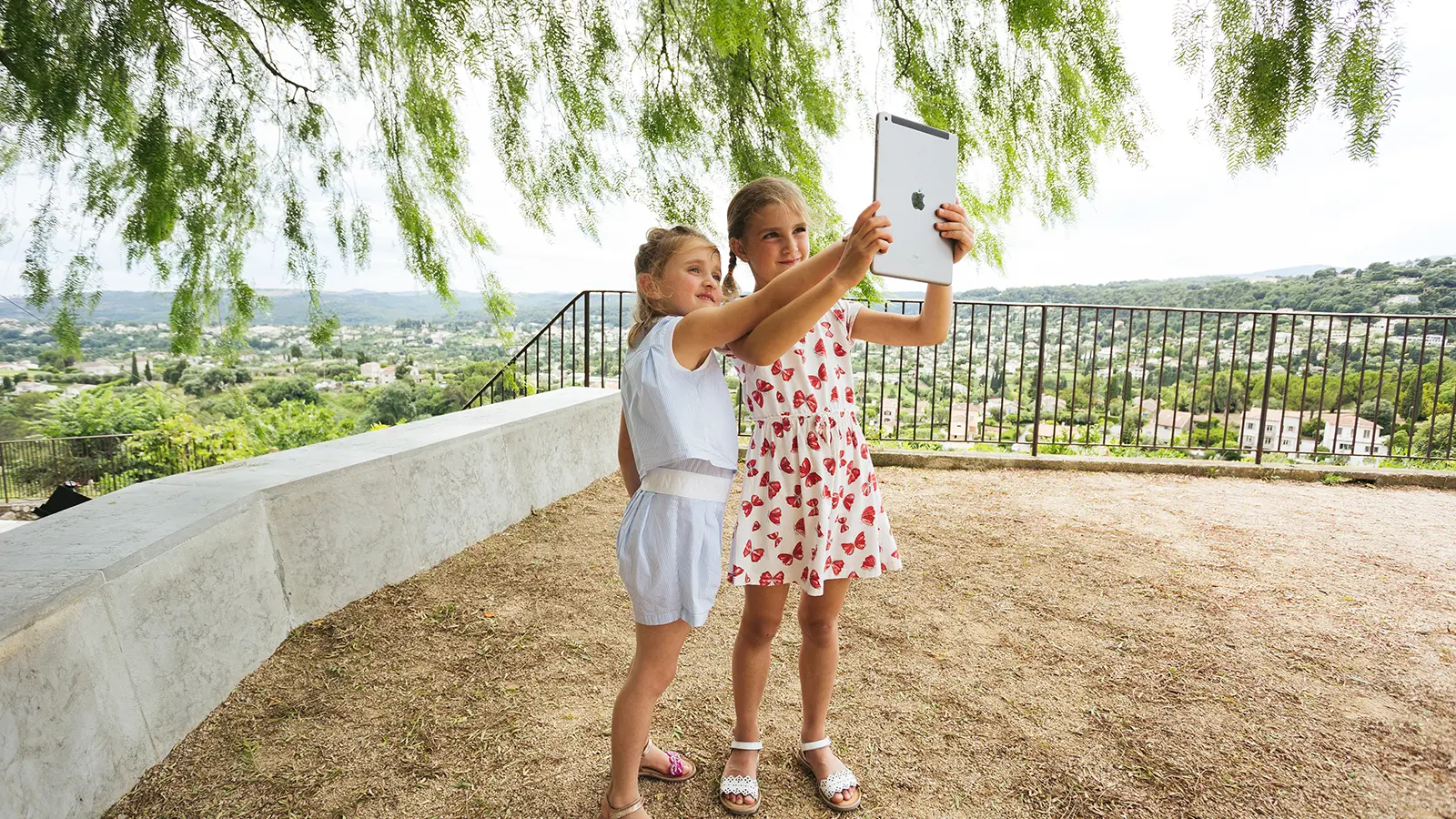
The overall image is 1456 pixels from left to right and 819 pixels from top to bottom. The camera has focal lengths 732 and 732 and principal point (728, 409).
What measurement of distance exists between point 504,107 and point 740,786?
136 inches

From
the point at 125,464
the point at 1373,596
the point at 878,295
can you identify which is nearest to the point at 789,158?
the point at 878,295

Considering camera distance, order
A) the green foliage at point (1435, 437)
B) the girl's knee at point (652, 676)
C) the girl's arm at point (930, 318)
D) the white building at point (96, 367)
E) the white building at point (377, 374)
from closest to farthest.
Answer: the girl's arm at point (930, 318) < the girl's knee at point (652, 676) < the white building at point (96, 367) < the white building at point (377, 374) < the green foliage at point (1435, 437)

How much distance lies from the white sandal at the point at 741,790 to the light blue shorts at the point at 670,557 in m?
0.50

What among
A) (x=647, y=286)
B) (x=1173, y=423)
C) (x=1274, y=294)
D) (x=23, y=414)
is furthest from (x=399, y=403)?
(x=1274, y=294)

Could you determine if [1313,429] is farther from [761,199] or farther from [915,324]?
[761,199]

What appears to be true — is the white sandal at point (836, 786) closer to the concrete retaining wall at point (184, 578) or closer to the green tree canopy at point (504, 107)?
the concrete retaining wall at point (184, 578)

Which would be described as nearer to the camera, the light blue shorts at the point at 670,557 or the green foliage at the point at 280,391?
the light blue shorts at the point at 670,557

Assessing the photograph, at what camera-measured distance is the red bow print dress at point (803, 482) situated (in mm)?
1657

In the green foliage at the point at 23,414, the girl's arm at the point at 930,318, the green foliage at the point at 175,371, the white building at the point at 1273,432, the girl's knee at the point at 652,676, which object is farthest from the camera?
the white building at the point at 1273,432

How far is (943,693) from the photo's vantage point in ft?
7.66

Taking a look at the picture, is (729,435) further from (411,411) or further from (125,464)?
(125,464)

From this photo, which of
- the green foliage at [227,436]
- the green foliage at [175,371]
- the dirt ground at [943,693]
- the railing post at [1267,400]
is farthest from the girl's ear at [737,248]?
the green foliage at [227,436]

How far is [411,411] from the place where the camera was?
5.35 meters

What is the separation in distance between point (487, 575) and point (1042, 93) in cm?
336
